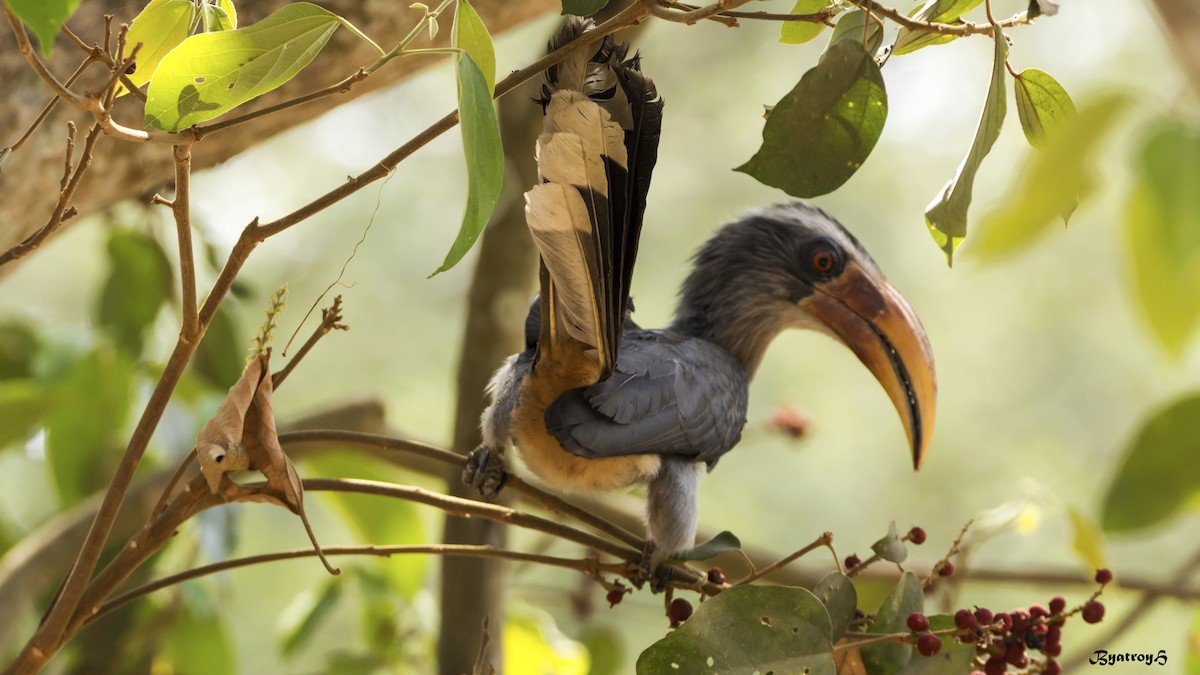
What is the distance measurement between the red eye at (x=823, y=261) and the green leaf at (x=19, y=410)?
1.41 m

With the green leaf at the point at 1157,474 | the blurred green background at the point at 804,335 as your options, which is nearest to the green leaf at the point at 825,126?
the green leaf at the point at 1157,474

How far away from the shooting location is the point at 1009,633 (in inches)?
42.8

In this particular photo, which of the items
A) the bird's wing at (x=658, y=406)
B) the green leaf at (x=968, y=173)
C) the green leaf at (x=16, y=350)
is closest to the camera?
the green leaf at (x=968, y=173)

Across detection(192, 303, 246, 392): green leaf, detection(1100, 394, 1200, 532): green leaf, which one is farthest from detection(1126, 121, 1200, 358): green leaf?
detection(192, 303, 246, 392): green leaf

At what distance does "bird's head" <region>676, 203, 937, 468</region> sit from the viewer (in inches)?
60.3

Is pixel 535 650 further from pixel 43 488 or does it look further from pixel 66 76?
pixel 43 488

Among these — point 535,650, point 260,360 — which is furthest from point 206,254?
point 260,360

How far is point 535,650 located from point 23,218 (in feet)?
4.06

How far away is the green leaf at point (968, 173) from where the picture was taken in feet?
3.09

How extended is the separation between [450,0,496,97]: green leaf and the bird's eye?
3.25 ft

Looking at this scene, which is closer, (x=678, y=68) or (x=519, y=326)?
(x=519, y=326)

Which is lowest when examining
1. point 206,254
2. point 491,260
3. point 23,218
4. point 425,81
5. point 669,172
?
point 23,218

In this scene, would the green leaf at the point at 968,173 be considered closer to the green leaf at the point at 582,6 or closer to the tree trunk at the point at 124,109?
the green leaf at the point at 582,6

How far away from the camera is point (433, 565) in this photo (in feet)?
10.3
